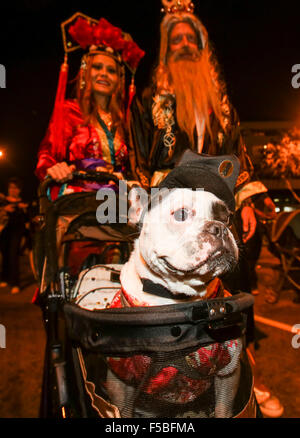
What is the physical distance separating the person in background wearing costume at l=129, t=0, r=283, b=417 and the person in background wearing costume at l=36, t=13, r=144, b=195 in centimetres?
37

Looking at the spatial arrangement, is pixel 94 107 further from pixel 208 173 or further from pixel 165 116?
pixel 208 173

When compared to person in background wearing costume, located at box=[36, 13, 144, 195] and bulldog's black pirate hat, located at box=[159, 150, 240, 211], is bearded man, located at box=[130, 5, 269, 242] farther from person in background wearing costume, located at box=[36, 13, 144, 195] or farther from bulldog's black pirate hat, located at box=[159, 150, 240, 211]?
bulldog's black pirate hat, located at box=[159, 150, 240, 211]

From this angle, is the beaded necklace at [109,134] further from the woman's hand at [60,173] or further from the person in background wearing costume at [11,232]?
the person in background wearing costume at [11,232]

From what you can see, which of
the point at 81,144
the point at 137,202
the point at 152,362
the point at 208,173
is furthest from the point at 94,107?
the point at 152,362

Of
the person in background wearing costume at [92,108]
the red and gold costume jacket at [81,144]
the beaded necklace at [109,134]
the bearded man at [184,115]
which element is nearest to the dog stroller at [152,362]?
the bearded man at [184,115]

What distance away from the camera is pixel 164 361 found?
0.94 metres

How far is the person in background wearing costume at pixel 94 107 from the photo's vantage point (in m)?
2.45

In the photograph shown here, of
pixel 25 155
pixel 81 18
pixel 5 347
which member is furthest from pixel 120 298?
pixel 25 155

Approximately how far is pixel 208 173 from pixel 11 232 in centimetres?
515

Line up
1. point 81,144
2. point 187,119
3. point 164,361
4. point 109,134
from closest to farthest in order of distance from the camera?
point 164,361, point 187,119, point 81,144, point 109,134

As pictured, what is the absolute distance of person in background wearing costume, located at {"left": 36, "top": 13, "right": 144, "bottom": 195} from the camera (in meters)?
2.45

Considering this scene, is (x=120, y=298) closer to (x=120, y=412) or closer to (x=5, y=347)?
(x=120, y=412)

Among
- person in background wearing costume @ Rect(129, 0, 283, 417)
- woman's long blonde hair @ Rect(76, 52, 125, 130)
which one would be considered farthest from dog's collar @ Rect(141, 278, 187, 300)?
woman's long blonde hair @ Rect(76, 52, 125, 130)

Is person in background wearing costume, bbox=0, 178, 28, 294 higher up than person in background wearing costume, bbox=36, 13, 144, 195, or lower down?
lower down
